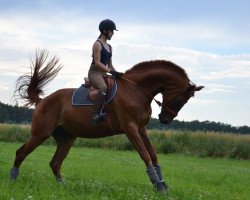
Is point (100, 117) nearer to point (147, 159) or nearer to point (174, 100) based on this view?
point (147, 159)

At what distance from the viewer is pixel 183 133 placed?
113ft

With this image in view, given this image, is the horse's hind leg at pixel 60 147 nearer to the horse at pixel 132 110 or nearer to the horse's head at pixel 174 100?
the horse at pixel 132 110

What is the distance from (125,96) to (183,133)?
2488 centimetres

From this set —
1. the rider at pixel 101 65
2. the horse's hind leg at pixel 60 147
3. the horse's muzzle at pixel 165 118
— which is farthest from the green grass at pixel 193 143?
the rider at pixel 101 65

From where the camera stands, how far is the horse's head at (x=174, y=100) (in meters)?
10.2

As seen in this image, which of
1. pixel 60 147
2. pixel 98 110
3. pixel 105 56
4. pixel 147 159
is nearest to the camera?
pixel 147 159

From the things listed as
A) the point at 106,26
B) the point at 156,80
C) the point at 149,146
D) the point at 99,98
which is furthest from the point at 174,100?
the point at 106,26

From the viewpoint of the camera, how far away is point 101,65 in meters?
10.3

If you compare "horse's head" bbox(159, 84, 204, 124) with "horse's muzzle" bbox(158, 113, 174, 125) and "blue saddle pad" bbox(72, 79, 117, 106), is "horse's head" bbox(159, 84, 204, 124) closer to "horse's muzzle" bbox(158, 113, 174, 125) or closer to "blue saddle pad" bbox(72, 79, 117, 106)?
"horse's muzzle" bbox(158, 113, 174, 125)

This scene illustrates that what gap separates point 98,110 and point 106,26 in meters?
1.99

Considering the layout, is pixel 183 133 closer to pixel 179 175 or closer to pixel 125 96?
pixel 179 175

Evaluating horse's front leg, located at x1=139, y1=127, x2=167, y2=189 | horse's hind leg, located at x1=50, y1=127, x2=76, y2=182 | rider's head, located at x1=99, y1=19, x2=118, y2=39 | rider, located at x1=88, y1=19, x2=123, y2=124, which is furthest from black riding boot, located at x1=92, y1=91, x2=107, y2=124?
horse's hind leg, located at x1=50, y1=127, x2=76, y2=182

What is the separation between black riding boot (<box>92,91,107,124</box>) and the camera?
33.2 ft

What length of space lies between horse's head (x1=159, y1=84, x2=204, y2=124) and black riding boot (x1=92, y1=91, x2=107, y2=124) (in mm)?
1405
